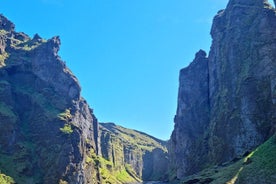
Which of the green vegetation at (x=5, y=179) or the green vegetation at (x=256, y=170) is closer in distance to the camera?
the green vegetation at (x=256, y=170)

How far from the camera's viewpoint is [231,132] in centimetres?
17838

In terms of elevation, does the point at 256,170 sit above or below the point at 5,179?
below

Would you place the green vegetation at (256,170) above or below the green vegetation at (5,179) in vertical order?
below

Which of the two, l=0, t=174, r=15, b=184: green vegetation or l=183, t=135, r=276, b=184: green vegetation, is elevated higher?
l=0, t=174, r=15, b=184: green vegetation

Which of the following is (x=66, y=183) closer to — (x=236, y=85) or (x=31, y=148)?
(x=31, y=148)

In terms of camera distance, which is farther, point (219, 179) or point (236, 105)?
point (236, 105)

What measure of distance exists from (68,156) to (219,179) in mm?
121803

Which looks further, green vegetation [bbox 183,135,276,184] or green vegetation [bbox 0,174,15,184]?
green vegetation [bbox 0,174,15,184]

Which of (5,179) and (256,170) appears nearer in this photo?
(256,170)

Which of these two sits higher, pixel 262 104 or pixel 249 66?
pixel 249 66

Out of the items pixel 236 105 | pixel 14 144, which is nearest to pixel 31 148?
pixel 14 144

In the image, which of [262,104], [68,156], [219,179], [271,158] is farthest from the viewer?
[68,156]

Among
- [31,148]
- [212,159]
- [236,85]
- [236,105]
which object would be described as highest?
[236,85]

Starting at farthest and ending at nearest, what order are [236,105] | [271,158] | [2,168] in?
[236,105]
[2,168]
[271,158]
